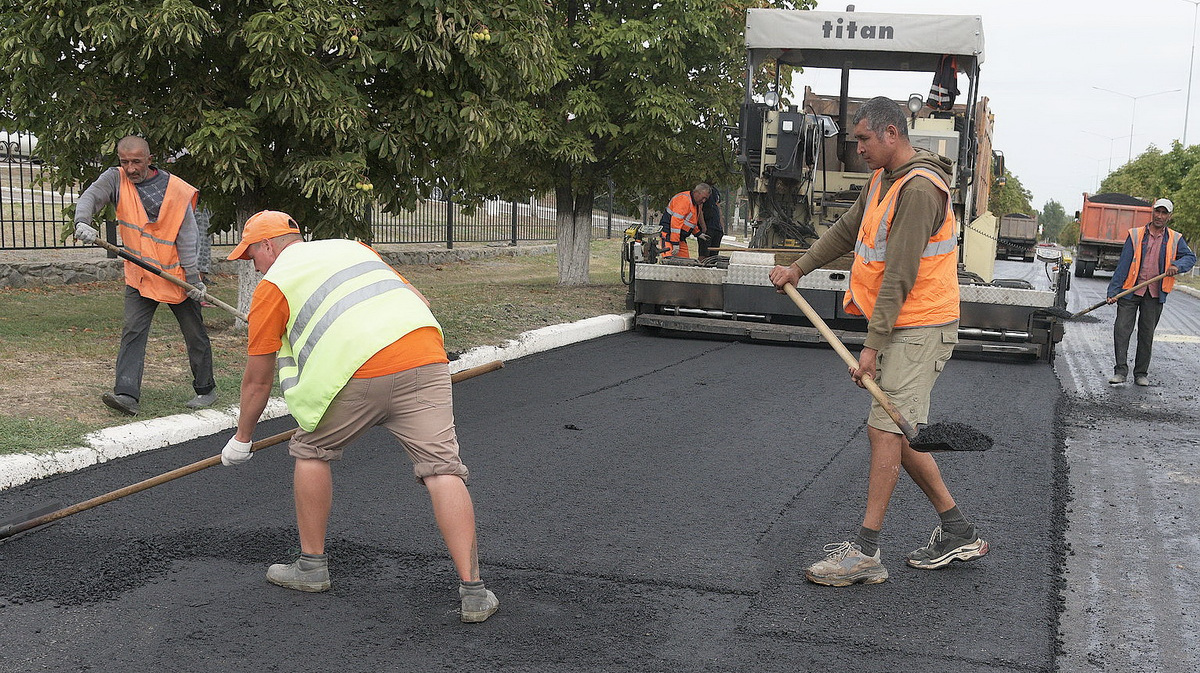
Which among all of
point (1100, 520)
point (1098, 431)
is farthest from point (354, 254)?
point (1098, 431)

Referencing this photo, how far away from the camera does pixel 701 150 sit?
14430 millimetres

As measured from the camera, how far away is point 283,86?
7809mm

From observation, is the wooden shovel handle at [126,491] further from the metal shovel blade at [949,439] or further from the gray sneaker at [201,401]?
the gray sneaker at [201,401]

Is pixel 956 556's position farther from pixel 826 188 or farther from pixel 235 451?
pixel 826 188

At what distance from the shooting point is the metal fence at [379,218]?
11977 millimetres

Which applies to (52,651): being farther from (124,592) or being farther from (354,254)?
(354,254)

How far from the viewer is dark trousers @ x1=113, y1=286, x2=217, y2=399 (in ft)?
20.0

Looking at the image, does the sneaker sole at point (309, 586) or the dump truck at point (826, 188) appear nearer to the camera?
the sneaker sole at point (309, 586)

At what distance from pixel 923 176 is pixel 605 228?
31149mm

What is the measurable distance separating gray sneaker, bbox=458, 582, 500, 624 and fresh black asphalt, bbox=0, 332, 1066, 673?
0.04 meters

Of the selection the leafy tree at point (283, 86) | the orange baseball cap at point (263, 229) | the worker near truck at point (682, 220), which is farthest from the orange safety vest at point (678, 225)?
the orange baseball cap at point (263, 229)

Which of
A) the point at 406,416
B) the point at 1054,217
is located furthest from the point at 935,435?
the point at 1054,217

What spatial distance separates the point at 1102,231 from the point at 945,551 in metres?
32.8

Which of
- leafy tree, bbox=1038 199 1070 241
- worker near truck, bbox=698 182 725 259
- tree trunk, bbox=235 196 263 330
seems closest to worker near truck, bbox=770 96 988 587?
tree trunk, bbox=235 196 263 330
